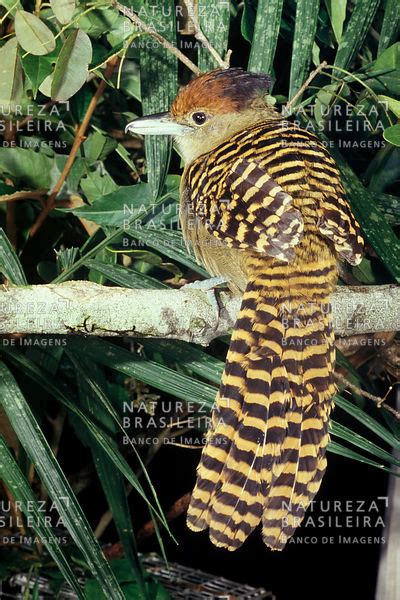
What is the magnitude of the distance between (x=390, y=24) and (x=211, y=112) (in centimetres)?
49

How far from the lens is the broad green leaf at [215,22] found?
2.07 meters

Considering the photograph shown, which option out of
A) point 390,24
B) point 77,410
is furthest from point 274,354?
point 390,24

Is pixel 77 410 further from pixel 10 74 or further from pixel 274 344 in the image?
pixel 10 74

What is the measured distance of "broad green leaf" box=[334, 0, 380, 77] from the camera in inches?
82.0

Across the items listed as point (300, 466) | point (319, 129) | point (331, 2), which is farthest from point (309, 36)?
point (300, 466)

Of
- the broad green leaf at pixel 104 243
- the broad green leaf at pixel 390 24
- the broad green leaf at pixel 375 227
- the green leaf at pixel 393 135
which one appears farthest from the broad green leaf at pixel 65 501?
the broad green leaf at pixel 390 24

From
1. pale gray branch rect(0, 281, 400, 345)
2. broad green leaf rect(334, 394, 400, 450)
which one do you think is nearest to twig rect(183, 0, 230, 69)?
pale gray branch rect(0, 281, 400, 345)

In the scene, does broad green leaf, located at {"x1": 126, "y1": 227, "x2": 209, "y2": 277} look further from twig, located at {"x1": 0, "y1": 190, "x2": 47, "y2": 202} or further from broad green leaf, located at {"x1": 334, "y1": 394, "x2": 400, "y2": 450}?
broad green leaf, located at {"x1": 334, "y1": 394, "x2": 400, "y2": 450}

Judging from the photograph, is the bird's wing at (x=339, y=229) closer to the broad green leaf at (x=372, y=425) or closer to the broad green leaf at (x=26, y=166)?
the broad green leaf at (x=372, y=425)

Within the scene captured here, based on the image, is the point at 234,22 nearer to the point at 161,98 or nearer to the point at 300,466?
the point at 161,98

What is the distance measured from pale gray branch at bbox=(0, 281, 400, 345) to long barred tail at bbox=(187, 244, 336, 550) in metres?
0.07

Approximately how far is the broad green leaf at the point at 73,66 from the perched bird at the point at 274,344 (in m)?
0.36

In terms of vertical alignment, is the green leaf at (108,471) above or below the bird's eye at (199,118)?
below

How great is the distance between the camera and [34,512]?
1.77 m
